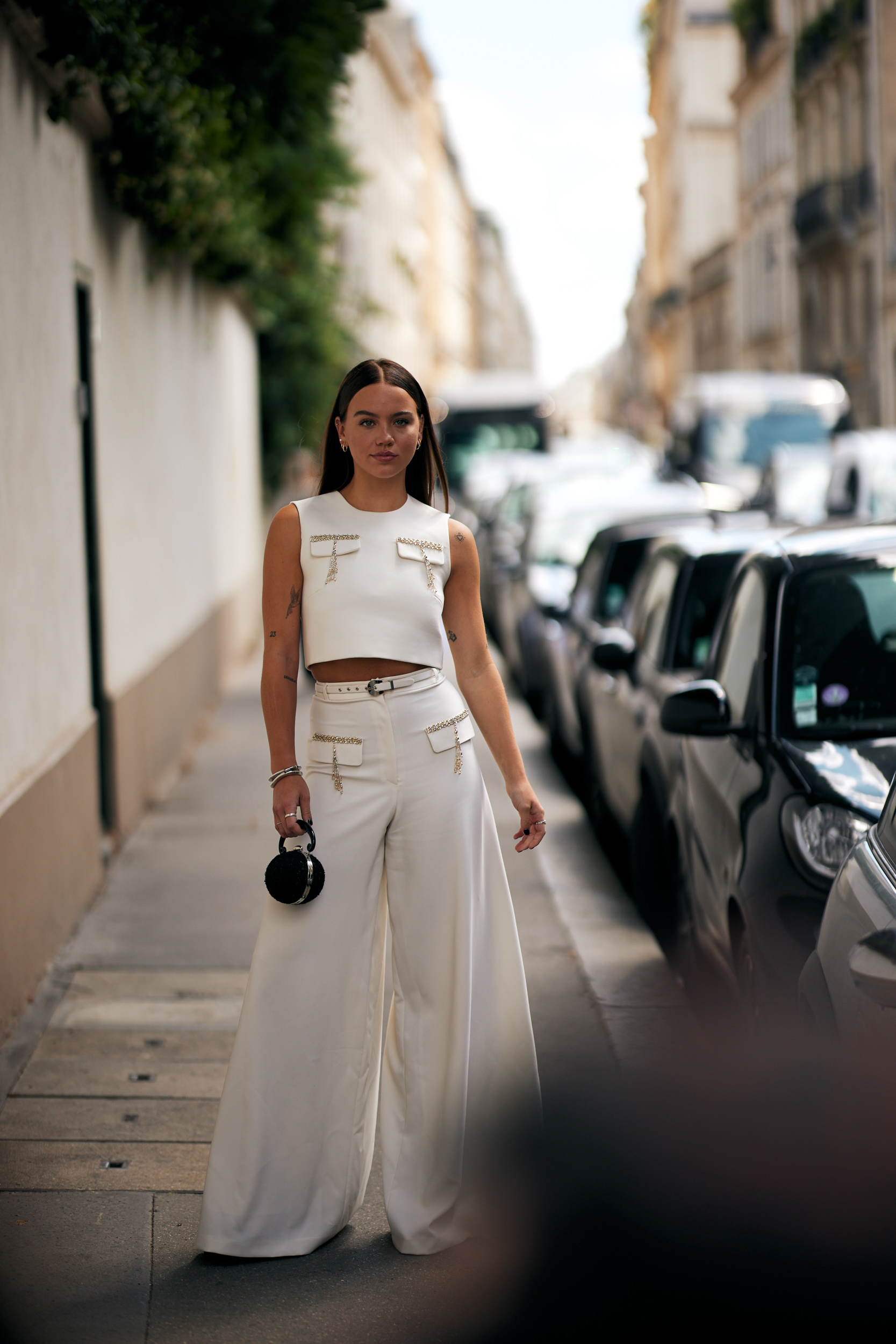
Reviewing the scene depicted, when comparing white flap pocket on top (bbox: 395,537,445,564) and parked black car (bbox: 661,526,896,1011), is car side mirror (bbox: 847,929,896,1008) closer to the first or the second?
white flap pocket on top (bbox: 395,537,445,564)

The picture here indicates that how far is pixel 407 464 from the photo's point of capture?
151 inches

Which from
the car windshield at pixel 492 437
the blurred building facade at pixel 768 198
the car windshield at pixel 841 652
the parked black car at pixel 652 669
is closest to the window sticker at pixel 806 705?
the car windshield at pixel 841 652

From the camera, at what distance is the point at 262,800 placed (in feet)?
32.1

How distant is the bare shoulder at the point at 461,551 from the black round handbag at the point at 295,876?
2.18 ft

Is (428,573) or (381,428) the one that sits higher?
(381,428)

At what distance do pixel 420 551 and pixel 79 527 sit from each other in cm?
408

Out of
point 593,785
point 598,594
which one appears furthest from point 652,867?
point 598,594

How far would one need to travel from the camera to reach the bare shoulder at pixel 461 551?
3.88 metres

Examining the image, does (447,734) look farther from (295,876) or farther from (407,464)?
(407,464)

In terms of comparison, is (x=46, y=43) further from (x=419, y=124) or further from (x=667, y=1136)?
(x=419, y=124)

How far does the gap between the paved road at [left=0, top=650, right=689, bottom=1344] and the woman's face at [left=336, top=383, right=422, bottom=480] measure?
5.56 feet

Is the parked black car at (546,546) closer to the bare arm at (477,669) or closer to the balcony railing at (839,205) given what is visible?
the bare arm at (477,669)

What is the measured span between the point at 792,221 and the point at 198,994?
44.7 meters

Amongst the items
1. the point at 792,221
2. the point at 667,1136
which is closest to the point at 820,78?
the point at 792,221
